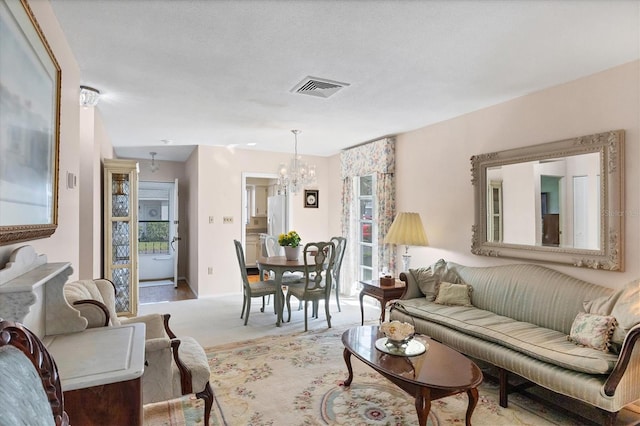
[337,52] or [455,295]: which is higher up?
[337,52]

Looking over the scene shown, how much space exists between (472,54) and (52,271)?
105 inches

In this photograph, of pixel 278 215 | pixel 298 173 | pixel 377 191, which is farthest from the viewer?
pixel 278 215

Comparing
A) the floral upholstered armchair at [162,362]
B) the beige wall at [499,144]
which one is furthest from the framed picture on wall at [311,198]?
the floral upholstered armchair at [162,362]

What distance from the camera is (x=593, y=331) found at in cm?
234

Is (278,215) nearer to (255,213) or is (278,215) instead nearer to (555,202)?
(255,213)

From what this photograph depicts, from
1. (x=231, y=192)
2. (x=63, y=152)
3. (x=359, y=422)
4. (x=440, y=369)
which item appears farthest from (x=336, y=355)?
(x=231, y=192)

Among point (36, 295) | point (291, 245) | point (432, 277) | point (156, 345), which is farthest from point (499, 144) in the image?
point (36, 295)

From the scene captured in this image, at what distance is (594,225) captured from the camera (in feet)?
9.14

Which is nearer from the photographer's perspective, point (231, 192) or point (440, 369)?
point (440, 369)

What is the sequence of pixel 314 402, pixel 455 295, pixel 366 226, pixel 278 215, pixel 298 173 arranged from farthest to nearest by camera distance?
pixel 278 215 < pixel 366 226 < pixel 298 173 < pixel 455 295 < pixel 314 402

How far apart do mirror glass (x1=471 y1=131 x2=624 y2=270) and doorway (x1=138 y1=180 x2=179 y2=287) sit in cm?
558

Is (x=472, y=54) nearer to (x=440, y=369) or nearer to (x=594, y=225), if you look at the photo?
(x=594, y=225)

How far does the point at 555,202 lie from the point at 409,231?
5.00 feet

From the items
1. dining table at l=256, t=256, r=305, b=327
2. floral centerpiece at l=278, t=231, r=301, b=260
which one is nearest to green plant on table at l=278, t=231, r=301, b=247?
floral centerpiece at l=278, t=231, r=301, b=260
